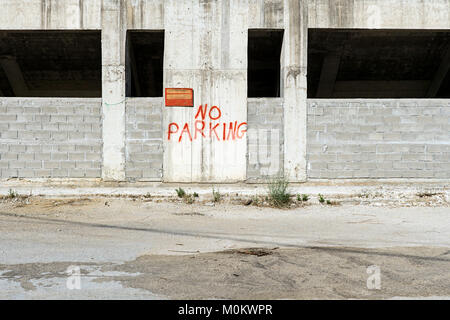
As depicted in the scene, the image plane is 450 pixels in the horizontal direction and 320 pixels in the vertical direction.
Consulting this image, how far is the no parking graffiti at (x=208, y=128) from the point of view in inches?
410

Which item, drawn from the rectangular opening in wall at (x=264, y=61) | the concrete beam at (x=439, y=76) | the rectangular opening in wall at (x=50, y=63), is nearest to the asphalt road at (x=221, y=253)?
the rectangular opening in wall at (x=264, y=61)

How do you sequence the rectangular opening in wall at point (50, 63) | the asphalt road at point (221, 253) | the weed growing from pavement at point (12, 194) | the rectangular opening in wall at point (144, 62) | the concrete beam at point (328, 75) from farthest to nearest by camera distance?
the concrete beam at point (328, 75) < the rectangular opening in wall at point (50, 63) < the rectangular opening in wall at point (144, 62) < the weed growing from pavement at point (12, 194) < the asphalt road at point (221, 253)

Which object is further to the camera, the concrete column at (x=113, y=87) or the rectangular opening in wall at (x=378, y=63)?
the rectangular opening in wall at (x=378, y=63)

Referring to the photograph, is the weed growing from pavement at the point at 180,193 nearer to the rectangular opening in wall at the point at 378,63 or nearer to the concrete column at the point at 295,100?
the concrete column at the point at 295,100

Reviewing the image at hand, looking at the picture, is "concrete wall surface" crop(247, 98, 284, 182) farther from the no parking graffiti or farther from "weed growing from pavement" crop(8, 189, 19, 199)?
"weed growing from pavement" crop(8, 189, 19, 199)

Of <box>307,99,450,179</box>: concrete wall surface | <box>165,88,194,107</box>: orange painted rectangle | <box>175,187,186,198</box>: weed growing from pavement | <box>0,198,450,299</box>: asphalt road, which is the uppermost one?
<box>165,88,194,107</box>: orange painted rectangle

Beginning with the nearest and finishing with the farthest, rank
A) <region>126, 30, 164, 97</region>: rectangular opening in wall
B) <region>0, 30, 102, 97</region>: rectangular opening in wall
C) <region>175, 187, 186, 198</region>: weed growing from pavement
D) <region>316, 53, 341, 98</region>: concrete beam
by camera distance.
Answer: <region>175, 187, 186, 198</region>: weed growing from pavement < <region>126, 30, 164, 97</region>: rectangular opening in wall < <region>0, 30, 102, 97</region>: rectangular opening in wall < <region>316, 53, 341, 98</region>: concrete beam

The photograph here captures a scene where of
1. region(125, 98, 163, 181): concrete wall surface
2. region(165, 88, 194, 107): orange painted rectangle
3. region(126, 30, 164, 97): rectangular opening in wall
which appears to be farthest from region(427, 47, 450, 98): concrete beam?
region(125, 98, 163, 181): concrete wall surface

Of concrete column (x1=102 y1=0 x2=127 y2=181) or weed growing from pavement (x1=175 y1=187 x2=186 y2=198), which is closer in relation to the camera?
weed growing from pavement (x1=175 y1=187 x2=186 y2=198)

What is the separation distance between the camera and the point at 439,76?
13188 millimetres

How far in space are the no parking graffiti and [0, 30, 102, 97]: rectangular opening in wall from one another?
11.7ft

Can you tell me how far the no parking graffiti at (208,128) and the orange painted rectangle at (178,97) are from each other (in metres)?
0.36

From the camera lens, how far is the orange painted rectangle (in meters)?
10.4
